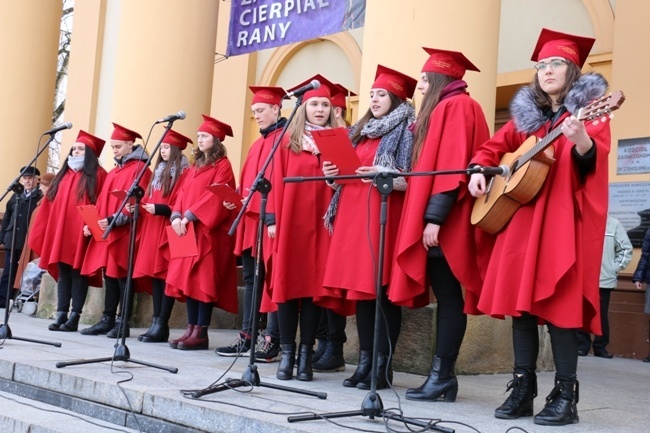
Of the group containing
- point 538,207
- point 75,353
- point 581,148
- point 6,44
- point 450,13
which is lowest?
point 75,353

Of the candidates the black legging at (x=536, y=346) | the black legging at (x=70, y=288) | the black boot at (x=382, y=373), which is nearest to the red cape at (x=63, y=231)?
the black legging at (x=70, y=288)

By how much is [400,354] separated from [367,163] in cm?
168

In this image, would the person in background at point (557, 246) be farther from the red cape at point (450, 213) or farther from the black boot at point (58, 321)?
the black boot at point (58, 321)

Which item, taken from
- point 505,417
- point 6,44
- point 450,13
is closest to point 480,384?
point 505,417

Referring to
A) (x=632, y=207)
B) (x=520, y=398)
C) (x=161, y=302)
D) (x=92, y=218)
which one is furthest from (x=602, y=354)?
(x=92, y=218)

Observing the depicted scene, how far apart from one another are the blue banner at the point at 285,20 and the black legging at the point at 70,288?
3.55 meters

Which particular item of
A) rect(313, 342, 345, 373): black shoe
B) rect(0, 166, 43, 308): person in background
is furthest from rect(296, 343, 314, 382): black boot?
rect(0, 166, 43, 308): person in background

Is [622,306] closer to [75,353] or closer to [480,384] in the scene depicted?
[480,384]

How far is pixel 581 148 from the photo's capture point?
13.7 feet

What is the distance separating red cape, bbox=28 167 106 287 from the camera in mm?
8648

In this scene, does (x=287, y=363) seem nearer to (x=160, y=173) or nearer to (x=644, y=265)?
(x=160, y=173)

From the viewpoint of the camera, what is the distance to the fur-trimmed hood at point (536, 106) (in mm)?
4324

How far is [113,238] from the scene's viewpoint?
8.37 m

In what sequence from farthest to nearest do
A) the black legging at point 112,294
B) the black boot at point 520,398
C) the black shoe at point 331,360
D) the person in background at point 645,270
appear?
the person in background at point 645,270, the black legging at point 112,294, the black shoe at point 331,360, the black boot at point 520,398
